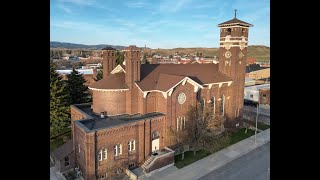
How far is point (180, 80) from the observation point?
91.1ft

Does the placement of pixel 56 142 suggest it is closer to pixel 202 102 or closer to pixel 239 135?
pixel 202 102

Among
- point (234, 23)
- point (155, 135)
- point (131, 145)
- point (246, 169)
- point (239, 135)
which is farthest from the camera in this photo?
point (239, 135)

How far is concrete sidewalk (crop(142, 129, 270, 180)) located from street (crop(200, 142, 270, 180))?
62 centimetres

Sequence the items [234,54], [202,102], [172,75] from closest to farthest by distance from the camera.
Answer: [172,75], [202,102], [234,54]

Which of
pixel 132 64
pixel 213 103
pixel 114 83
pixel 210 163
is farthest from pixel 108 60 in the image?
pixel 210 163

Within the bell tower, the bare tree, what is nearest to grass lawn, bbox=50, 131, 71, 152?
the bare tree

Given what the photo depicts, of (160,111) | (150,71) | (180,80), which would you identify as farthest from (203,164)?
(150,71)

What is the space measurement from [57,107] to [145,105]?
12.8m

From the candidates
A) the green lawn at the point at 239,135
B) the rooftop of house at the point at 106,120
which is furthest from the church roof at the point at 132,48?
the green lawn at the point at 239,135

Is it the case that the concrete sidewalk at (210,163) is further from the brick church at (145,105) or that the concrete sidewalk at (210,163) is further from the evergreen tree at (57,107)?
the evergreen tree at (57,107)

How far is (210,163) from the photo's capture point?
26172 millimetres

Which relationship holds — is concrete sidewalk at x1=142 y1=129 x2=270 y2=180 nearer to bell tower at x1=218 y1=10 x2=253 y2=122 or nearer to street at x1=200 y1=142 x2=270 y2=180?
street at x1=200 y1=142 x2=270 y2=180
